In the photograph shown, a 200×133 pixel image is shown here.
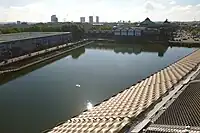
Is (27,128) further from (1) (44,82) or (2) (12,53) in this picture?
(2) (12,53)

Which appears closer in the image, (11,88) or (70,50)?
(11,88)

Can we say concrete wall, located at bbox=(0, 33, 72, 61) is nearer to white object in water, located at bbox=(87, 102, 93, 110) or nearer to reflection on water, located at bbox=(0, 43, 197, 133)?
reflection on water, located at bbox=(0, 43, 197, 133)

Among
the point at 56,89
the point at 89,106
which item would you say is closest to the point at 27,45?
the point at 56,89

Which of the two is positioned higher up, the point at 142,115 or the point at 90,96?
the point at 142,115

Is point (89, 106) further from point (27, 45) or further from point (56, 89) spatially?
point (27, 45)

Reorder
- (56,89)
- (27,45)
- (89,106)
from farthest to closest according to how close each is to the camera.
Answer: (27,45) < (56,89) < (89,106)

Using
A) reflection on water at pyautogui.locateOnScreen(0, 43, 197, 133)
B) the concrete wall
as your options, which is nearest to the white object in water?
reflection on water at pyautogui.locateOnScreen(0, 43, 197, 133)

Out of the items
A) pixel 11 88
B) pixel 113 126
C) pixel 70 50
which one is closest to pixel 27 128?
pixel 113 126
